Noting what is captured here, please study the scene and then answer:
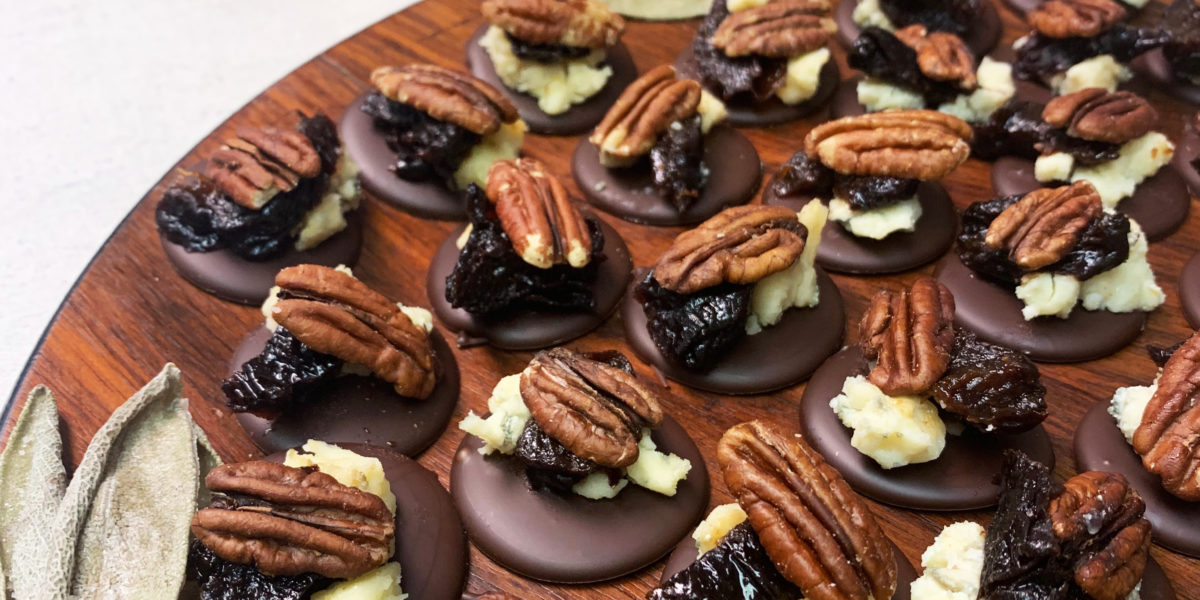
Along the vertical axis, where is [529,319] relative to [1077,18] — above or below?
below

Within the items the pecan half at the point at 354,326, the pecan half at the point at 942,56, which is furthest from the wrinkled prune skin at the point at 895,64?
the pecan half at the point at 354,326

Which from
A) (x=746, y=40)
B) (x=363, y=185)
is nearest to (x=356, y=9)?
(x=363, y=185)

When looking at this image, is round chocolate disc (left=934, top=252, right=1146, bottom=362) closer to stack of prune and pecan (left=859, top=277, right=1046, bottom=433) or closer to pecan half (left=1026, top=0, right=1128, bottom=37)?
stack of prune and pecan (left=859, top=277, right=1046, bottom=433)

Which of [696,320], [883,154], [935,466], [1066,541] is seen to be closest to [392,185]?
[696,320]

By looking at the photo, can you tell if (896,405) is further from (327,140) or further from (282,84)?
(282,84)

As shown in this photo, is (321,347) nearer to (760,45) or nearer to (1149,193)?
(760,45)

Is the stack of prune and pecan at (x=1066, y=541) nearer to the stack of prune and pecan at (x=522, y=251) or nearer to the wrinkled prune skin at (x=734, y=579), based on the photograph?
the wrinkled prune skin at (x=734, y=579)
